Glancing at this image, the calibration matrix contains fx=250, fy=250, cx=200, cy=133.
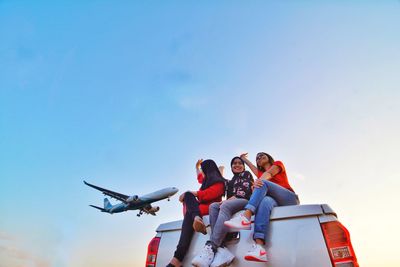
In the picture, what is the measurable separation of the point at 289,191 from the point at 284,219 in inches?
31.6

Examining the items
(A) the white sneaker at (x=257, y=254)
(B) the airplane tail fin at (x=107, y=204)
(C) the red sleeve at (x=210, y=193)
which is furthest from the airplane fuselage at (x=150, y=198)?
(A) the white sneaker at (x=257, y=254)

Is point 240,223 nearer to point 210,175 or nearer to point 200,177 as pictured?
point 210,175

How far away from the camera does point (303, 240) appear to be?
1907 millimetres

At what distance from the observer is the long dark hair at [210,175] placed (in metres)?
3.36

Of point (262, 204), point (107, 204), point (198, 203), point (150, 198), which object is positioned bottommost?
point (262, 204)

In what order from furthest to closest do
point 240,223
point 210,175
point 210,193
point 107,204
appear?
point 107,204, point 210,175, point 210,193, point 240,223

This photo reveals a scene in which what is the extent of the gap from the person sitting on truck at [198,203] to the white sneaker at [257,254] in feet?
1.94

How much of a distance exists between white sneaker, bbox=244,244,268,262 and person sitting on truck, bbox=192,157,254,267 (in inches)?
7.7

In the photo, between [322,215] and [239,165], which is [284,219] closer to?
[322,215]

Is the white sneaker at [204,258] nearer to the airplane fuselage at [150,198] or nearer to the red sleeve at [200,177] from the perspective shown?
the red sleeve at [200,177]

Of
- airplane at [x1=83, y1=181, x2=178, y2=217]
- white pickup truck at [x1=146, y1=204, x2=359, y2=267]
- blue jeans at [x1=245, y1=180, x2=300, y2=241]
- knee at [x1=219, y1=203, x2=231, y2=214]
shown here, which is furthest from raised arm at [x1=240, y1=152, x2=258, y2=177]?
airplane at [x1=83, y1=181, x2=178, y2=217]

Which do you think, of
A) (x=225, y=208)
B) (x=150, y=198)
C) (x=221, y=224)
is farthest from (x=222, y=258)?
(x=150, y=198)

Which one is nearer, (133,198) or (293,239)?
(293,239)

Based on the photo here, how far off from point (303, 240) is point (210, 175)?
67.7 inches
